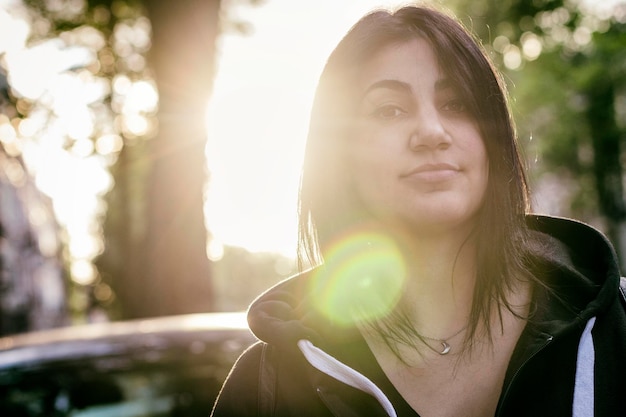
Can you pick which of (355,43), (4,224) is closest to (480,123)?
(355,43)

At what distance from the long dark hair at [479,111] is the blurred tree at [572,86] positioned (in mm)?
12438

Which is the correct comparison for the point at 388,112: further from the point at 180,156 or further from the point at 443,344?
the point at 180,156

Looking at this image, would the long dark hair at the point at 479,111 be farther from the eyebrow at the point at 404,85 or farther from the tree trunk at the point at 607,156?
the tree trunk at the point at 607,156

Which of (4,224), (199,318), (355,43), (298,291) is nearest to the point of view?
(355,43)

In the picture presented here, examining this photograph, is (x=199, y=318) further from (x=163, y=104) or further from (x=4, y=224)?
(x=4, y=224)

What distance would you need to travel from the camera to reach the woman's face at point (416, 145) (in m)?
2.06

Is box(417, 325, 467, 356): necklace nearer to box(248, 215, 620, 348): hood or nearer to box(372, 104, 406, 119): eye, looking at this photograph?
box(248, 215, 620, 348): hood

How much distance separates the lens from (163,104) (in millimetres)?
8320

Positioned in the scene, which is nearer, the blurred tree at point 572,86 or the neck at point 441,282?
the neck at point 441,282

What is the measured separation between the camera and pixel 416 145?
2.07 meters

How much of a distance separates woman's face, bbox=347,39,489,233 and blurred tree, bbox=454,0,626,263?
41.2 feet

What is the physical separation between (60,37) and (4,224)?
21.1 m

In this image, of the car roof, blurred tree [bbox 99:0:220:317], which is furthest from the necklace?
blurred tree [bbox 99:0:220:317]

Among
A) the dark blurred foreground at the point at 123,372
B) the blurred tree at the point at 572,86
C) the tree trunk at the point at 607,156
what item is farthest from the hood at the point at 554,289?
the tree trunk at the point at 607,156
